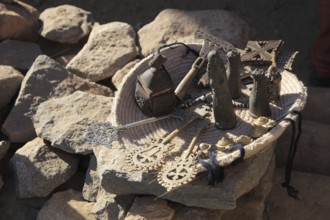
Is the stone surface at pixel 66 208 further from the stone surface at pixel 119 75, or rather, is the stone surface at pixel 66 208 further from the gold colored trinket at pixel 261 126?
the gold colored trinket at pixel 261 126

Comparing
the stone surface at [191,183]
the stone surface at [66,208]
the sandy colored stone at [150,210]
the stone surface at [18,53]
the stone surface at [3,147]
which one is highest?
the stone surface at [191,183]

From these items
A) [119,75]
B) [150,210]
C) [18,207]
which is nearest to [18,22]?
[119,75]

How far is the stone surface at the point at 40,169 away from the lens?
10.8 ft

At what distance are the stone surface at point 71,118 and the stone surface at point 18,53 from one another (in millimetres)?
564

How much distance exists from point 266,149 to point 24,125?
148 centimetres

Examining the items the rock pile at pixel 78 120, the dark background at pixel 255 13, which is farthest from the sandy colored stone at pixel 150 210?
the dark background at pixel 255 13

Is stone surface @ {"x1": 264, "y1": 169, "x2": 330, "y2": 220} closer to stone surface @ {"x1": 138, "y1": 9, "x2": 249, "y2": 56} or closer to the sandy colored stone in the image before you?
the sandy colored stone

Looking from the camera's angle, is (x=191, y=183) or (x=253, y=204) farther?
(x=253, y=204)

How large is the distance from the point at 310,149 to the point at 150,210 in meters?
1.12

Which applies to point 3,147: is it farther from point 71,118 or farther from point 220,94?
point 220,94

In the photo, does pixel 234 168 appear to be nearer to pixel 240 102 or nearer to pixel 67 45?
pixel 240 102

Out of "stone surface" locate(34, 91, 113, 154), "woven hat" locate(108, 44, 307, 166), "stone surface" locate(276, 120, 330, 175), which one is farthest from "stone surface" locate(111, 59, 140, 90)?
"stone surface" locate(276, 120, 330, 175)

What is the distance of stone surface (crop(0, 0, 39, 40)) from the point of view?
4.10m

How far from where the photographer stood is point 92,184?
3.27 metres
